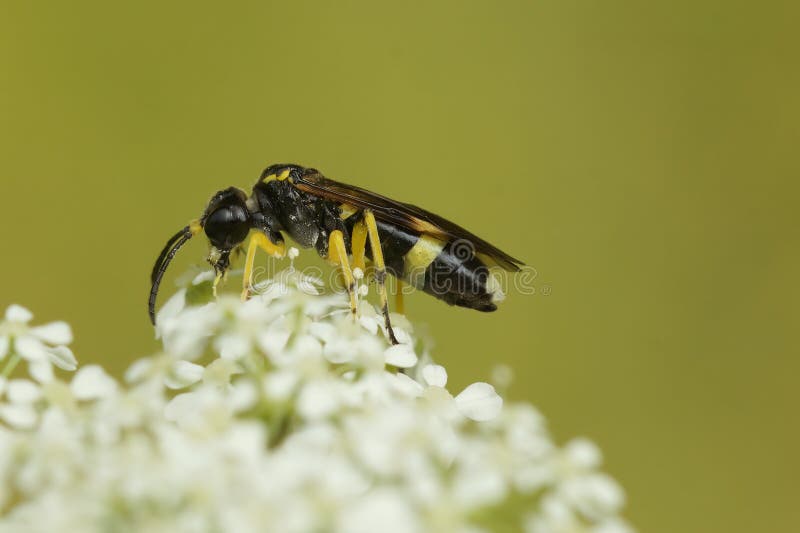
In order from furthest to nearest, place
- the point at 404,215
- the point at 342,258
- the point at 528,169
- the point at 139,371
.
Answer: the point at 528,169 < the point at 404,215 < the point at 342,258 < the point at 139,371

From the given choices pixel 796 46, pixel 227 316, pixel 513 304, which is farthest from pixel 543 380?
pixel 227 316

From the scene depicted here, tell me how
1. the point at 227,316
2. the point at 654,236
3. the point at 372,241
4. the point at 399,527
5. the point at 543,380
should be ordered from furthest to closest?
1. the point at 654,236
2. the point at 543,380
3. the point at 372,241
4. the point at 227,316
5. the point at 399,527

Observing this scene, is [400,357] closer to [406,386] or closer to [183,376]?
[406,386]

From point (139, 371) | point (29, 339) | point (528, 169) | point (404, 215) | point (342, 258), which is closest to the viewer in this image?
point (139, 371)

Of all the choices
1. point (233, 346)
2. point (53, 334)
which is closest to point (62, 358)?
point (53, 334)

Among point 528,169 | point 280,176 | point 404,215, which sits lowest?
point 404,215

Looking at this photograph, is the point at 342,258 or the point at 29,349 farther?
the point at 342,258

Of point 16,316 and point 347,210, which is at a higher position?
point 347,210

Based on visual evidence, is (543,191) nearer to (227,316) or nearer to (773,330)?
(773,330)

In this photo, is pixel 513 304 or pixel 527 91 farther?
pixel 527 91
